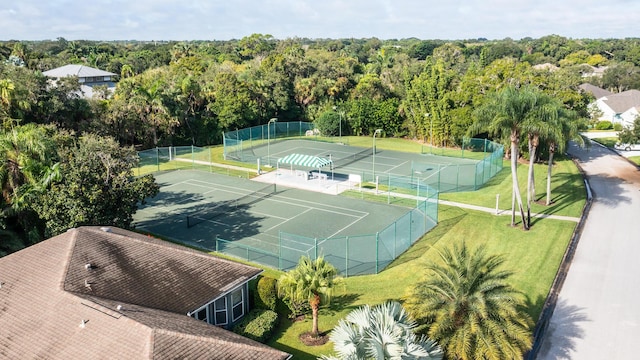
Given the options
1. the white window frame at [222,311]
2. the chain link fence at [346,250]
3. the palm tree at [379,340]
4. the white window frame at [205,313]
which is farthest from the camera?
the chain link fence at [346,250]

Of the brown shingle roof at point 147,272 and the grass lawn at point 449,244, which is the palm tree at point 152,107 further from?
the brown shingle roof at point 147,272

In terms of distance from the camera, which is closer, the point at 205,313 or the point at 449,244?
the point at 205,313

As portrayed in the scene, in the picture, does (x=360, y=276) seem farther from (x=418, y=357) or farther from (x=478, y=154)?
(x=478, y=154)

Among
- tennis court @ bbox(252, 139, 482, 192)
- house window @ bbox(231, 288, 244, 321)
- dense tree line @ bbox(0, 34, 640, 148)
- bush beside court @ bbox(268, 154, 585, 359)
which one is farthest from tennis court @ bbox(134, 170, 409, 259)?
dense tree line @ bbox(0, 34, 640, 148)

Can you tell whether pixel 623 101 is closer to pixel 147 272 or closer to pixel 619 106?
pixel 619 106

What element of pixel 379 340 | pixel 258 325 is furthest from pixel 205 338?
pixel 379 340

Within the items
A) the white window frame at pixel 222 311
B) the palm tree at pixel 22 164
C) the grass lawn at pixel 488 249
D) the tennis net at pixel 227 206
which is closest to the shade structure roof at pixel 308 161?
the tennis net at pixel 227 206
